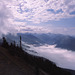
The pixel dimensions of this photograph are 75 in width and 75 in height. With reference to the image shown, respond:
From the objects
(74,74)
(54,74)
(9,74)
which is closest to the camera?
(9,74)

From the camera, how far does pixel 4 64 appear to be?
21797 mm

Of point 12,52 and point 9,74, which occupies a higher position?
point 12,52

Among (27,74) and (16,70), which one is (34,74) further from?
(16,70)

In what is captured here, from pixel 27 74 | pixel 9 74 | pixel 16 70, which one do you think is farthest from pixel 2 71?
pixel 27 74

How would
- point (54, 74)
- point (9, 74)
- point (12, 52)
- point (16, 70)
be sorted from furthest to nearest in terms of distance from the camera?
point (54, 74) < point (12, 52) < point (16, 70) < point (9, 74)

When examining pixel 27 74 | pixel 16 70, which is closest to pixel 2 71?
pixel 16 70

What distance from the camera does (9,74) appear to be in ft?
62.7

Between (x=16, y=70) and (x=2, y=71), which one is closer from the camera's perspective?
(x=2, y=71)

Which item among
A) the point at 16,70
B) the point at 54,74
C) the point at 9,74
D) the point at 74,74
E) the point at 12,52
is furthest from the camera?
the point at 74,74

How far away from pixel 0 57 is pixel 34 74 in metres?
8.36

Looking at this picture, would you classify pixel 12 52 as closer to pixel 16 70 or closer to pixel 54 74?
pixel 16 70

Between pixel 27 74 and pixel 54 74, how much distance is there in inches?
771

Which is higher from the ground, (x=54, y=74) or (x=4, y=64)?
(x=4, y=64)

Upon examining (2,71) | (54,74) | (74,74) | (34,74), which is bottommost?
(74,74)
